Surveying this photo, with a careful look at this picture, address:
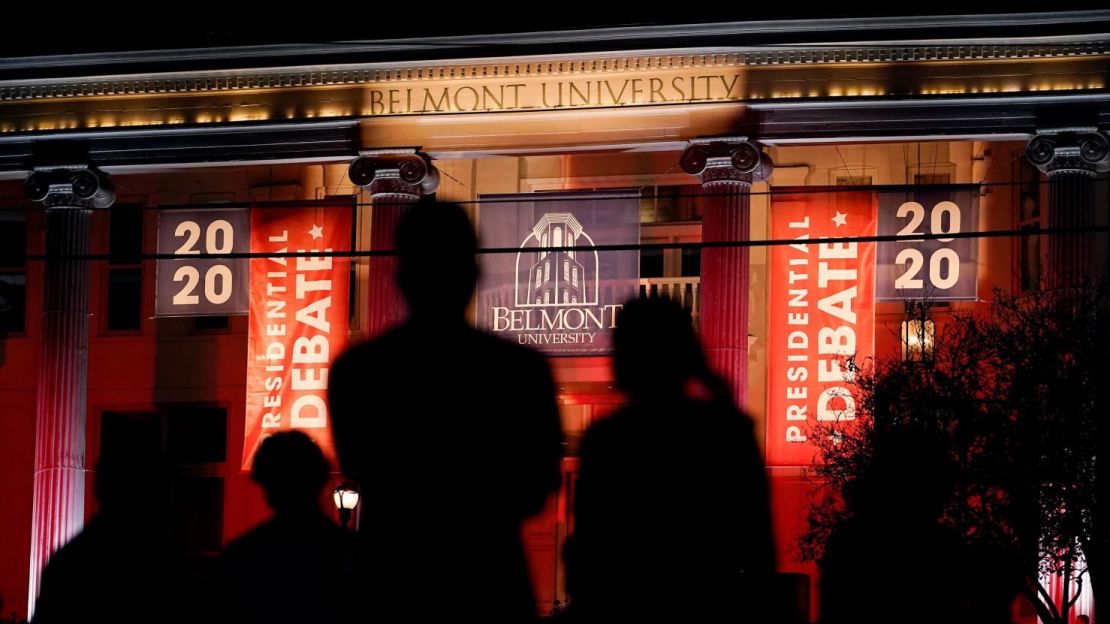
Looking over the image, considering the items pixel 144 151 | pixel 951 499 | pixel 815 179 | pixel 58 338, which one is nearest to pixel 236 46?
pixel 144 151

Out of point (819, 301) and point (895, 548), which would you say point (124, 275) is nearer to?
point (819, 301)

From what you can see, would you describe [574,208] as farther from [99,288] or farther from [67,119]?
[99,288]

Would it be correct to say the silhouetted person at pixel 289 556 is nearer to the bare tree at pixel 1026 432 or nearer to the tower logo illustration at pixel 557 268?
the bare tree at pixel 1026 432

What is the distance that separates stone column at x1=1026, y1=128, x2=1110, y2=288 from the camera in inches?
784

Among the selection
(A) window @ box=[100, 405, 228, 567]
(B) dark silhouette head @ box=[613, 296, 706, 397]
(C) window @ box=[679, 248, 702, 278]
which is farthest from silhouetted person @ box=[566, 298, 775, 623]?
(A) window @ box=[100, 405, 228, 567]

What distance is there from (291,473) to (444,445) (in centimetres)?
65

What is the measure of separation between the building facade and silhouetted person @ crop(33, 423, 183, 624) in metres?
13.1

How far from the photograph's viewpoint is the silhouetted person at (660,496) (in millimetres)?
5660

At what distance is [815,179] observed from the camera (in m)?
26.0

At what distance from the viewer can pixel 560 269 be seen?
66.5 ft

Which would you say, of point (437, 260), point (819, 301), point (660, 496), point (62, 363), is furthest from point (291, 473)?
point (62, 363)

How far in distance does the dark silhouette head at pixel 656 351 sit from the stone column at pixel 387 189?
53.0 feet

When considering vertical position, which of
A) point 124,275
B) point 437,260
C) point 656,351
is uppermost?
point 124,275

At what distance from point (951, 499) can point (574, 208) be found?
6.03m
